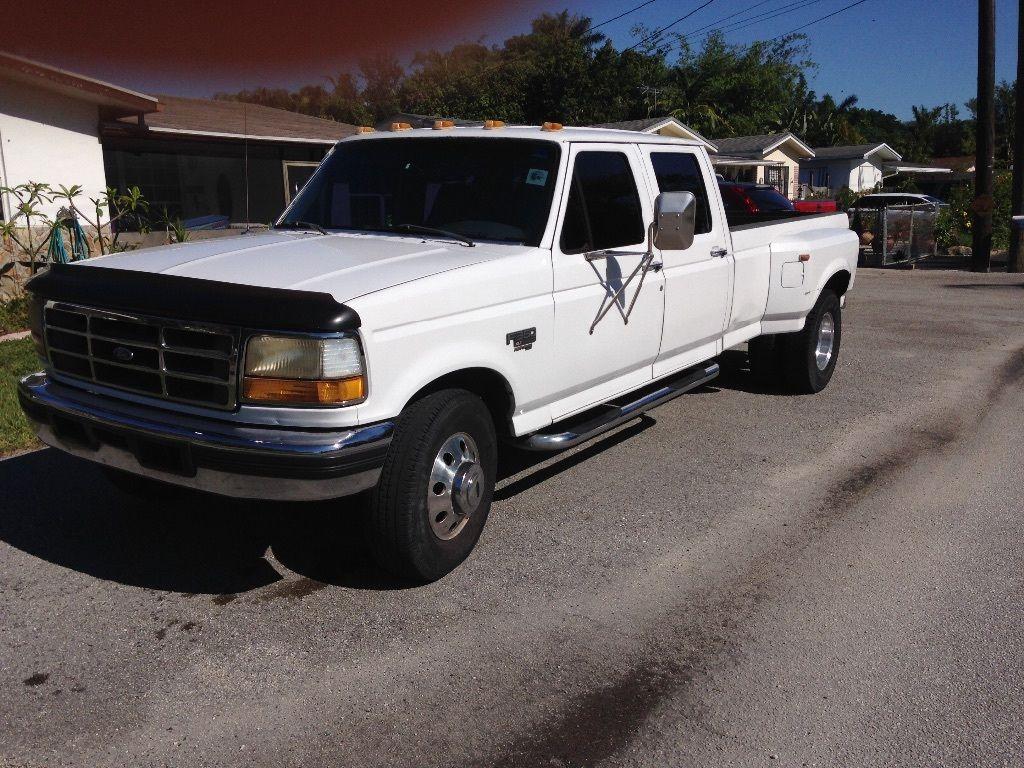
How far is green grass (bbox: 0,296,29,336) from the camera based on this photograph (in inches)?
438

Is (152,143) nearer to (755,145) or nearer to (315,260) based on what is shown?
(315,260)

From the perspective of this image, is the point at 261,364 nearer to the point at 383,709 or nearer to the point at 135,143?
the point at 383,709

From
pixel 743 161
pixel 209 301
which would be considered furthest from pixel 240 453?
pixel 743 161

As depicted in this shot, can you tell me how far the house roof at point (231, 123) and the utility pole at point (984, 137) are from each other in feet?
43.7

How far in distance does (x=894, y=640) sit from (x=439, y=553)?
6.40 ft

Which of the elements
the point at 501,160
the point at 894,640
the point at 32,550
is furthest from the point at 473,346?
the point at 32,550

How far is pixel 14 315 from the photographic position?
37.9 feet

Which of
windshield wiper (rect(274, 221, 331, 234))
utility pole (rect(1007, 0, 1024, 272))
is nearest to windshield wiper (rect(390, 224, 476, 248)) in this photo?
windshield wiper (rect(274, 221, 331, 234))

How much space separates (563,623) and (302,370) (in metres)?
1.52

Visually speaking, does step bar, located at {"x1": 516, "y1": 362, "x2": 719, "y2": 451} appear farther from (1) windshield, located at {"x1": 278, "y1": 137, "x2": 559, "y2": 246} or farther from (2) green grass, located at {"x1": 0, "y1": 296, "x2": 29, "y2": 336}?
(2) green grass, located at {"x1": 0, "y1": 296, "x2": 29, "y2": 336}

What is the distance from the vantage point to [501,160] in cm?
488

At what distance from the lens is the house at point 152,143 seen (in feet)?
45.1

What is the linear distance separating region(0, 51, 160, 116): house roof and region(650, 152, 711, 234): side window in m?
11.1

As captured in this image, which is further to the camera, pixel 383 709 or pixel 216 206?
pixel 216 206
